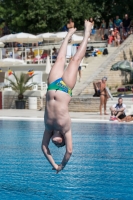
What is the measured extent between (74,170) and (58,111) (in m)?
2.13

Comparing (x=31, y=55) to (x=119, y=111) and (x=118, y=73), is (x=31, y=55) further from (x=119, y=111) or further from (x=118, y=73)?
(x=119, y=111)

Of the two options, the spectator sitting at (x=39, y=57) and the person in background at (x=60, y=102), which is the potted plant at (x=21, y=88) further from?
the person in background at (x=60, y=102)

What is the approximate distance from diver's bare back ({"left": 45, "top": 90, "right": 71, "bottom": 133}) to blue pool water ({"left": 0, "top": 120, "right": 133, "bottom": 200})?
0.88 meters

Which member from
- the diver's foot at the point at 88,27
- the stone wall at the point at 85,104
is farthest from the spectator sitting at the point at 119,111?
the diver's foot at the point at 88,27

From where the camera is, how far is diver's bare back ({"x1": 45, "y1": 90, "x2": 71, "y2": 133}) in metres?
8.13

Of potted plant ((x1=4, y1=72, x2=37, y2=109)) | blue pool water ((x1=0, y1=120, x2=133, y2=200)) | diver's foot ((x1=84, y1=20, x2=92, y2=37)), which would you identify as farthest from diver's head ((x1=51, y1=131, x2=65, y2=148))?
potted plant ((x1=4, y1=72, x2=37, y2=109))

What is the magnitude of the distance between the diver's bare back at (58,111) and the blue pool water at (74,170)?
88 cm

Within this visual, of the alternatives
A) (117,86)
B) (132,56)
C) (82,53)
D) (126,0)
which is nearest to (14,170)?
(82,53)

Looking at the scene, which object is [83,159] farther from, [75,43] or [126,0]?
[126,0]

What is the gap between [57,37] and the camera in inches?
1383

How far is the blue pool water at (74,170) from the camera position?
8219 mm

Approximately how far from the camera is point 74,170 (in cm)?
1002

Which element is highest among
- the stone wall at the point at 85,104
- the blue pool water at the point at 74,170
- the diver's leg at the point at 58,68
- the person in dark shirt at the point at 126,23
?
the person in dark shirt at the point at 126,23

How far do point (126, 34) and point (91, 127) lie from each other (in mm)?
17962
